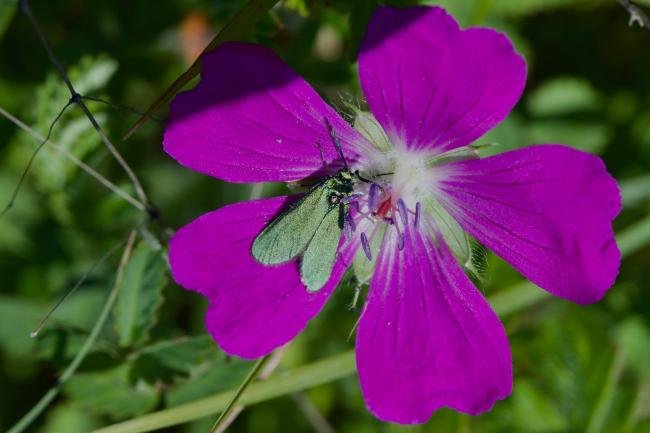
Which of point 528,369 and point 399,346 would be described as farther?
point 528,369

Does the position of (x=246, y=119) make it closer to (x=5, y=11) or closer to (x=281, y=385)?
(x=281, y=385)

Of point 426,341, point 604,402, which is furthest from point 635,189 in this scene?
point 426,341

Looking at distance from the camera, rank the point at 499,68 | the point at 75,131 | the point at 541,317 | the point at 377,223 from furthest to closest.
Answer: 1. the point at 541,317
2. the point at 75,131
3. the point at 377,223
4. the point at 499,68

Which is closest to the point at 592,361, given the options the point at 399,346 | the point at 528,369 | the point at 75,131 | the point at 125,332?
the point at 528,369

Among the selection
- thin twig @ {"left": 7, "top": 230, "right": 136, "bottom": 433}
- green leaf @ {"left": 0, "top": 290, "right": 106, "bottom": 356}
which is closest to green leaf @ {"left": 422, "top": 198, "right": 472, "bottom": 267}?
thin twig @ {"left": 7, "top": 230, "right": 136, "bottom": 433}

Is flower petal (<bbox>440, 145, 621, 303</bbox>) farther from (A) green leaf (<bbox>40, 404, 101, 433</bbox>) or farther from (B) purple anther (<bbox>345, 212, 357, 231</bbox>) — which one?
(A) green leaf (<bbox>40, 404, 101, 433</bbox>)

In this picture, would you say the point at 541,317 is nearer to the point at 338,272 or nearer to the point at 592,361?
the point at 592,361
